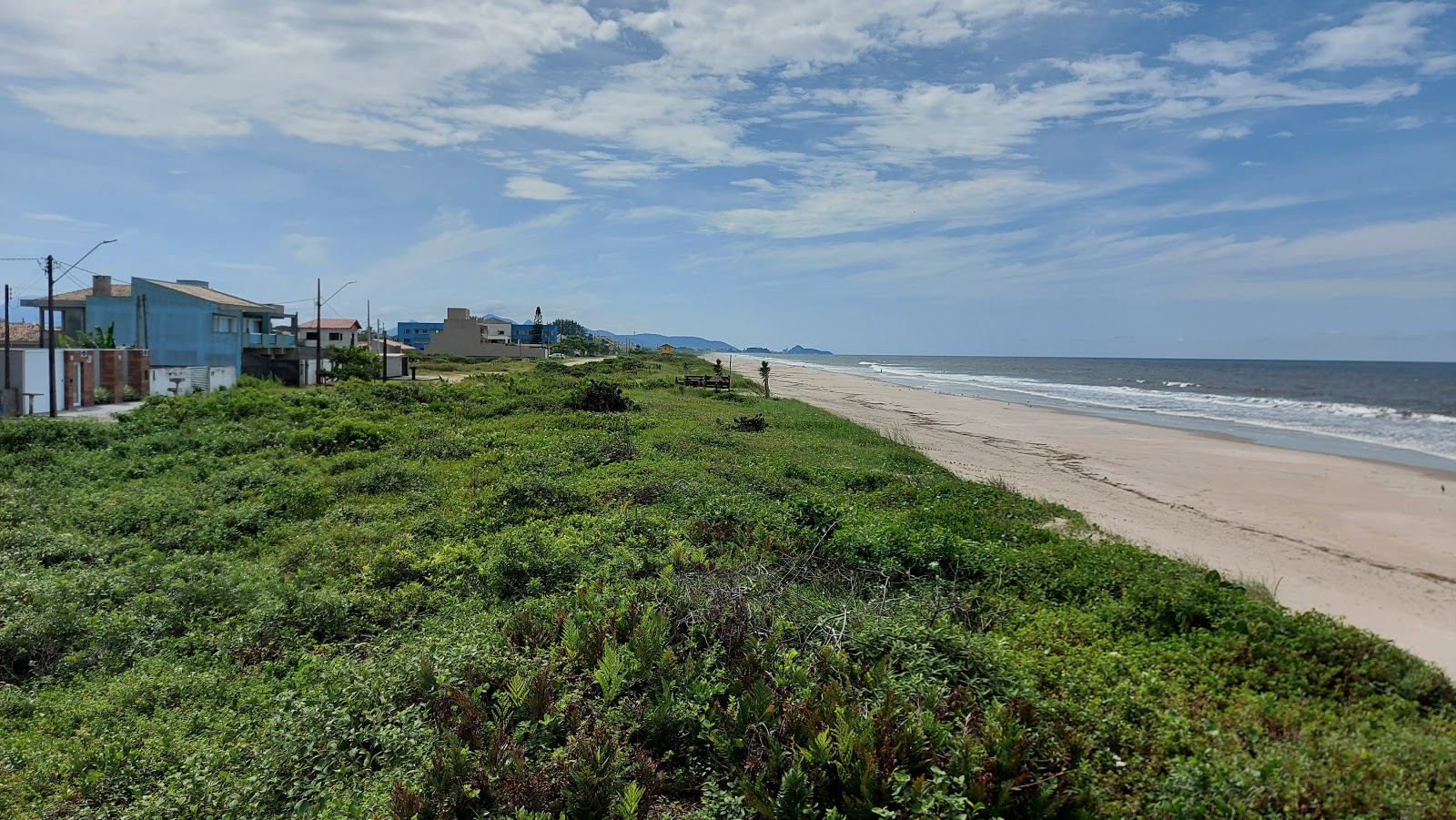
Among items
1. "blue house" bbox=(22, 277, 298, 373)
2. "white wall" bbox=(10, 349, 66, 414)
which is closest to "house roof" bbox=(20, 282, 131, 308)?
"blue house" bbox=(22, 277, 298, 373)

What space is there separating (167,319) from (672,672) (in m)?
45.7

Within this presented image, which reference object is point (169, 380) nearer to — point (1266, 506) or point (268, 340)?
point (268, 340)

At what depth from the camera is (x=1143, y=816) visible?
423 centimetres

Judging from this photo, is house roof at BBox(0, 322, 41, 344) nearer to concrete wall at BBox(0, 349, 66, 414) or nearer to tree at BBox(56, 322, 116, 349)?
tree at BBox(56, 322, 116, 349)

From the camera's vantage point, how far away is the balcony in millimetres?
44938

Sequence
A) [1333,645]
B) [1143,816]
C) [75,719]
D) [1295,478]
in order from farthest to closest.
A: [1295,478]
[1333,645]
[75,719]
[1143,816]

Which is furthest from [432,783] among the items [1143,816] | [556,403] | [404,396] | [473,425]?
[404,396]

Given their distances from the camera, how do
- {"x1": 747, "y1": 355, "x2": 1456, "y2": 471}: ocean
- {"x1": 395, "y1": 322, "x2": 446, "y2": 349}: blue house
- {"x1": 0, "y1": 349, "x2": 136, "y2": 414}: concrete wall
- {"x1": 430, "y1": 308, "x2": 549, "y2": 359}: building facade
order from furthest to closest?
1. {"x1": 395, "y1": 322, "x2": 446, "y2": 349}: blue house
2. {"x1": 430, "y1": 308, "x2": 549, "y2": 359}: building facade
3. {"x1": 747, "y1": 355, "x2": 1456, "y2": 471}: ocean
4. {"x1": 0, "y1": 349, "x2": 136, "y2": 414}: concrete wall

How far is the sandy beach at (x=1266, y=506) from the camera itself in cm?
1010

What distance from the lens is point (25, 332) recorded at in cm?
3981

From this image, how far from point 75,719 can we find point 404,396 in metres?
24.7

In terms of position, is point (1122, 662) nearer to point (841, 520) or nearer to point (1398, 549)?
point (841, 520)

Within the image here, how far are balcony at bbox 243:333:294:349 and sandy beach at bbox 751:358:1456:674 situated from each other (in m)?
38.1

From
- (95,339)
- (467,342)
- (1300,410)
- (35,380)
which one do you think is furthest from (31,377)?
(467,342)
